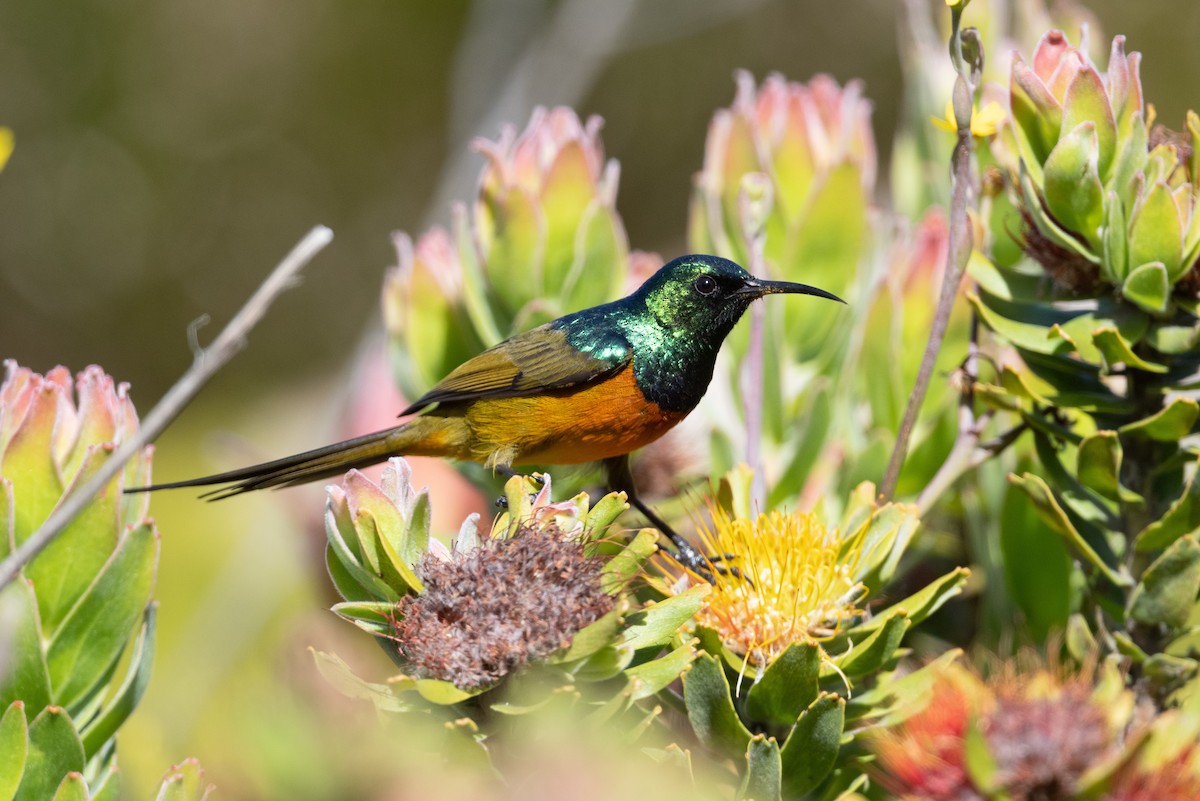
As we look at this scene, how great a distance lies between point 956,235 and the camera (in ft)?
3.72

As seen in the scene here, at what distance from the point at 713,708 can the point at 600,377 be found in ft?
2.36

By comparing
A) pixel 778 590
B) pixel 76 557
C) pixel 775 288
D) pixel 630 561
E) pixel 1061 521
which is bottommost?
pixel 1061 521

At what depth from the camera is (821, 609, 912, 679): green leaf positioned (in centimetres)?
104

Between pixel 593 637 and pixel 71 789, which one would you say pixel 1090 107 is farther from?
pixel 71 789

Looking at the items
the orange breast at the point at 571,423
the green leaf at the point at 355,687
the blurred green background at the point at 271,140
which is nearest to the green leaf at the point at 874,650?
the green leaf at the point at 355,687

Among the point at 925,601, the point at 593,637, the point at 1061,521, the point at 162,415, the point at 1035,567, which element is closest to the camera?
the point at 162,415

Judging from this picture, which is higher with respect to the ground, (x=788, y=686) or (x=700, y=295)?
(x=700, y=295)

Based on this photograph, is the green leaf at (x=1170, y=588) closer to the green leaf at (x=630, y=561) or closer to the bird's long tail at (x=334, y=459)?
the green leaf at (x=630, y=561)

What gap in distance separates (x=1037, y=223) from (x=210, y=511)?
Result: 8.92ft

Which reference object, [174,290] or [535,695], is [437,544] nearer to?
[535,695]

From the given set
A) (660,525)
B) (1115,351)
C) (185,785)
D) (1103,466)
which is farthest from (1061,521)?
(185,785)

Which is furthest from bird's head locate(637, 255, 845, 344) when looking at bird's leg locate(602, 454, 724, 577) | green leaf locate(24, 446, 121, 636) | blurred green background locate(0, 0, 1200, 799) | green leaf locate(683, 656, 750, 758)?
blurred green background locate(0, 0, 1200, 799)

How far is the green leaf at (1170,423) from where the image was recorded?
3.68 feet

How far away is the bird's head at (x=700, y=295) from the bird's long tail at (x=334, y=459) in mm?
361
